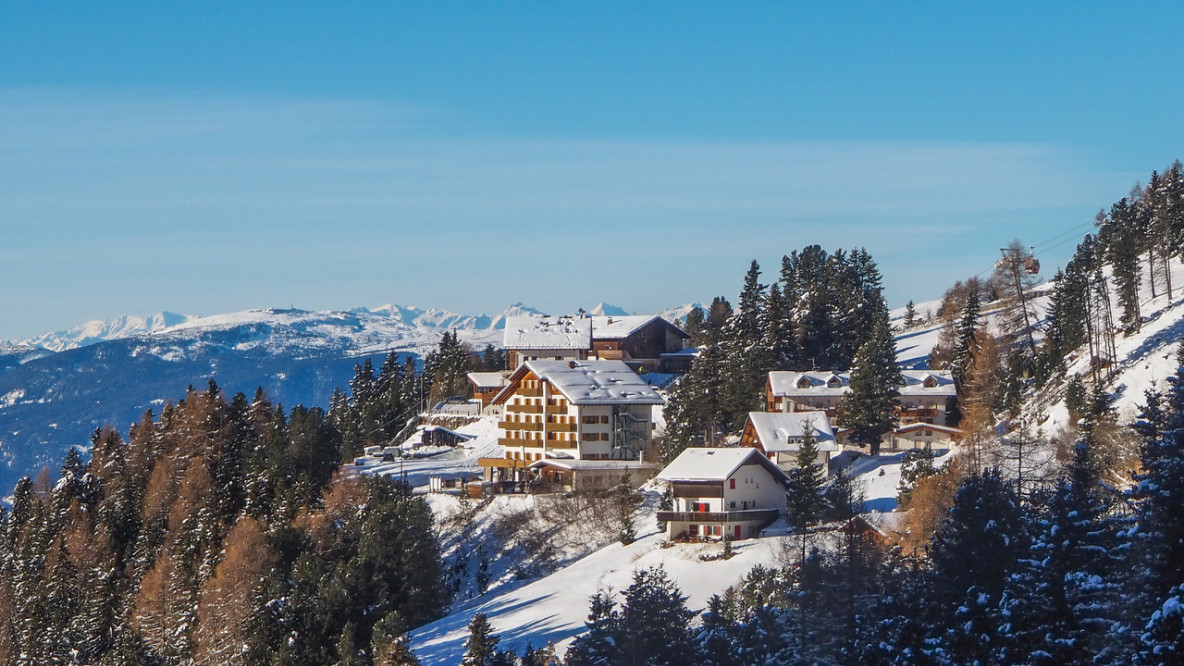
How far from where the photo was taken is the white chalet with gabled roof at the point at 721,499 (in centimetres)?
5338

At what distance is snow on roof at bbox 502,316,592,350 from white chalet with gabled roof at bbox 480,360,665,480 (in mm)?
25272

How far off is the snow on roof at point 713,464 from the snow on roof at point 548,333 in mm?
46756

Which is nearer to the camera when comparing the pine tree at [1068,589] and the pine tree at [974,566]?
the pine tree at [1068,589]

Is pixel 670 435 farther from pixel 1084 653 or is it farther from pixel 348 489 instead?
pixel 1084 653

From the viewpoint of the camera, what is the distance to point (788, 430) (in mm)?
65312

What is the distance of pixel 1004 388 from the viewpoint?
67562 mm

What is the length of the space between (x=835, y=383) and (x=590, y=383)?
1514 centimetres

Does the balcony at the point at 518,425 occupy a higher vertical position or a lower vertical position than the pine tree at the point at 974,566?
higher

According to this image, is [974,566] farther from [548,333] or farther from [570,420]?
[548,333]

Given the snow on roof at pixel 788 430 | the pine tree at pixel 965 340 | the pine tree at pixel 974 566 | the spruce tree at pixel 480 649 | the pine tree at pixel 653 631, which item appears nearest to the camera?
the pine tree at pixel 974 566

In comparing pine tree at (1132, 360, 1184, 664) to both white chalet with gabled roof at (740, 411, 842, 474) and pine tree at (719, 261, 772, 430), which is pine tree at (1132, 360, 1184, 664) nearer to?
white chalet with gabled roof at (740, 411, 842, 474)

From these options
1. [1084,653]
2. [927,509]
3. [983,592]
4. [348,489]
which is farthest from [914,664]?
[348,489]

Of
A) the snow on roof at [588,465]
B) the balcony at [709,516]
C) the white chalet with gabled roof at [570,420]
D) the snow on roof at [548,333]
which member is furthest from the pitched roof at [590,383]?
the snow on roof at [548,333]

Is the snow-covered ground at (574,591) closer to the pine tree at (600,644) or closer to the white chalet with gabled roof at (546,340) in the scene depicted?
the pine tree at (600,644)
